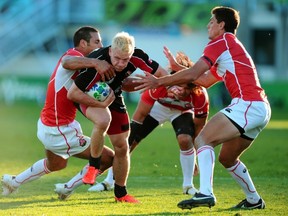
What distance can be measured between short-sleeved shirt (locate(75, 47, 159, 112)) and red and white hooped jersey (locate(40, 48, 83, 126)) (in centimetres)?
66

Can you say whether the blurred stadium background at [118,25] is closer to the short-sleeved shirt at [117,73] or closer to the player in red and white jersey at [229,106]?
the short-sleeved shirt at [117,73]

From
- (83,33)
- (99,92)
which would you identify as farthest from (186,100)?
(99,92)

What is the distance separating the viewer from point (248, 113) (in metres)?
10.1

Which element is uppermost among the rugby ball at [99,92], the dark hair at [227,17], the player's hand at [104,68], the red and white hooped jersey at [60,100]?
the dark hair at [227,17]

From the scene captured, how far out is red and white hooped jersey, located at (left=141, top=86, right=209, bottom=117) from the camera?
42.2ft

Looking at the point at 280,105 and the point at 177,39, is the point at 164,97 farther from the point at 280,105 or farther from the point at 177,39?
the point at 177,39

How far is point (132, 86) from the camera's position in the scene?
11.0m

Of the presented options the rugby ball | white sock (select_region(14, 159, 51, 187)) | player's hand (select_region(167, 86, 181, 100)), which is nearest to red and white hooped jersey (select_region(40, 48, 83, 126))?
white sock (select_region(14, 159, 51, 187))

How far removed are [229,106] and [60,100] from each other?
2396 mm

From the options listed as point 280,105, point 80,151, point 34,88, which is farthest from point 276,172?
point 34,88

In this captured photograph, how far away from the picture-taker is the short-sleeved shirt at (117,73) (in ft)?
34.8

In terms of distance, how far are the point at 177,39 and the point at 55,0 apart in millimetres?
7248

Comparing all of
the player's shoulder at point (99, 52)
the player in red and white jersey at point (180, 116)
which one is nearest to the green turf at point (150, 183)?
the player in red and white jersey at point (180, 116)

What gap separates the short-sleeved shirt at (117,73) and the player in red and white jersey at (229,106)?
49 centimetres
